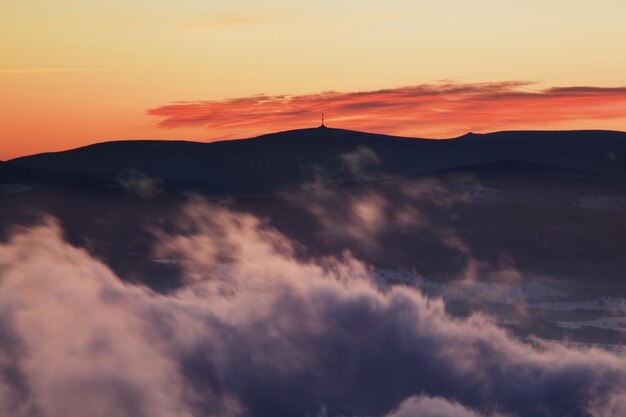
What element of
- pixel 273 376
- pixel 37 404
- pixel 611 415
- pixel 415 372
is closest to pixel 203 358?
pixel 273 376

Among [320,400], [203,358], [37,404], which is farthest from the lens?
[203,358]

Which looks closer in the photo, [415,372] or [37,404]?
[37,404]

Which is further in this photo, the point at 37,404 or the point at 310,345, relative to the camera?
the point at 310,345

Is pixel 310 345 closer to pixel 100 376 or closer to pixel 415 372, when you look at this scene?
pixel 415 372

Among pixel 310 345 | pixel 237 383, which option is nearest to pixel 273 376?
pixel 237 383

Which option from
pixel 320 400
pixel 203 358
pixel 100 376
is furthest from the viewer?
pixel 203 358

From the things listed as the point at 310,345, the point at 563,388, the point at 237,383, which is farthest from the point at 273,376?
the point at 563,388

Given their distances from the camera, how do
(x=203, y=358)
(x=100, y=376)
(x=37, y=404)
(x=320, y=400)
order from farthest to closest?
(x=203, y=358)
(x=320, y=400)
(x=100, y=376)
(x=37, y=404)

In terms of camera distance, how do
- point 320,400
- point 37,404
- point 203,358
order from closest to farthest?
point 37,404 → point 320,400 → point 203,358

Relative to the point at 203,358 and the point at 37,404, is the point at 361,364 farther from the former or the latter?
the point at 37,404
